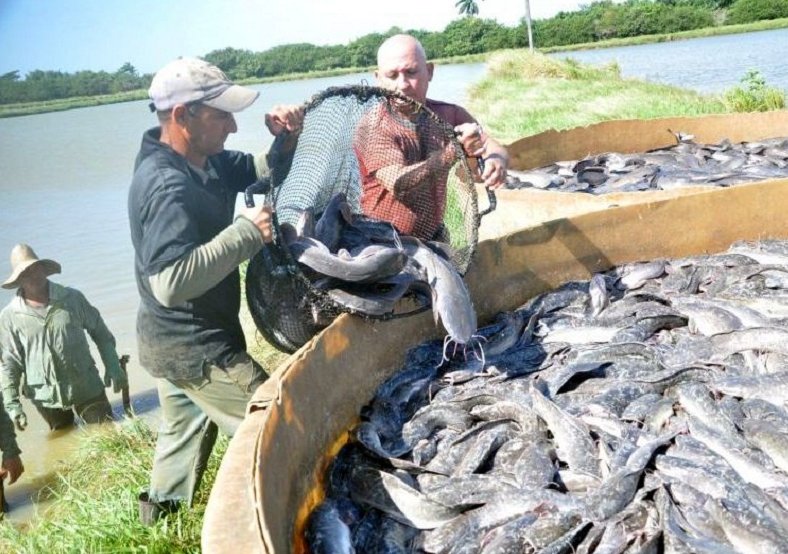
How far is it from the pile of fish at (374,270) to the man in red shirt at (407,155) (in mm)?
323

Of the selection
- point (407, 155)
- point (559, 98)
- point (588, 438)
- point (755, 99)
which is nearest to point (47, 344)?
point (407, 155)

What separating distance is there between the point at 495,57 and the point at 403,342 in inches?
1194

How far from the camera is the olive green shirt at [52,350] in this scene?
6641mm

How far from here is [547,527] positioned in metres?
2.75

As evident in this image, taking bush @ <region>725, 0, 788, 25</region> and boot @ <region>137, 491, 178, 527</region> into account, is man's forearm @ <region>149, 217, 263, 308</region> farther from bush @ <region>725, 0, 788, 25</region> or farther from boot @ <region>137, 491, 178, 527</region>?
bush @ <region>725, 0, 788, 25</region>

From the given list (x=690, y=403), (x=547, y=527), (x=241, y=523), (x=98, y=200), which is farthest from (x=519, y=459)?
(x=98, y=200)

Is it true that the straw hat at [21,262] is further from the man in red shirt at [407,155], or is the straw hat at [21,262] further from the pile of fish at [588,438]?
the pile of fish at [588,438]

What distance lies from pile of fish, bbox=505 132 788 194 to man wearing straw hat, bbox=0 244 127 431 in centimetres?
449

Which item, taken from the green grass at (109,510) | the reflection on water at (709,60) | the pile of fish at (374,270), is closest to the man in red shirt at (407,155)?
the pile of fish at (374,270)

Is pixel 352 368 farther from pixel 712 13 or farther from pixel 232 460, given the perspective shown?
pixel 712 13

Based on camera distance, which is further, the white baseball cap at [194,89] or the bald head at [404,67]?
the bald head at [404,67]

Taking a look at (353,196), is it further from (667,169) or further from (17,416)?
(667,169)

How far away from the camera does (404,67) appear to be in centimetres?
462

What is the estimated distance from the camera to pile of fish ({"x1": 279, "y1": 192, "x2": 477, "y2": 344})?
371 cm
